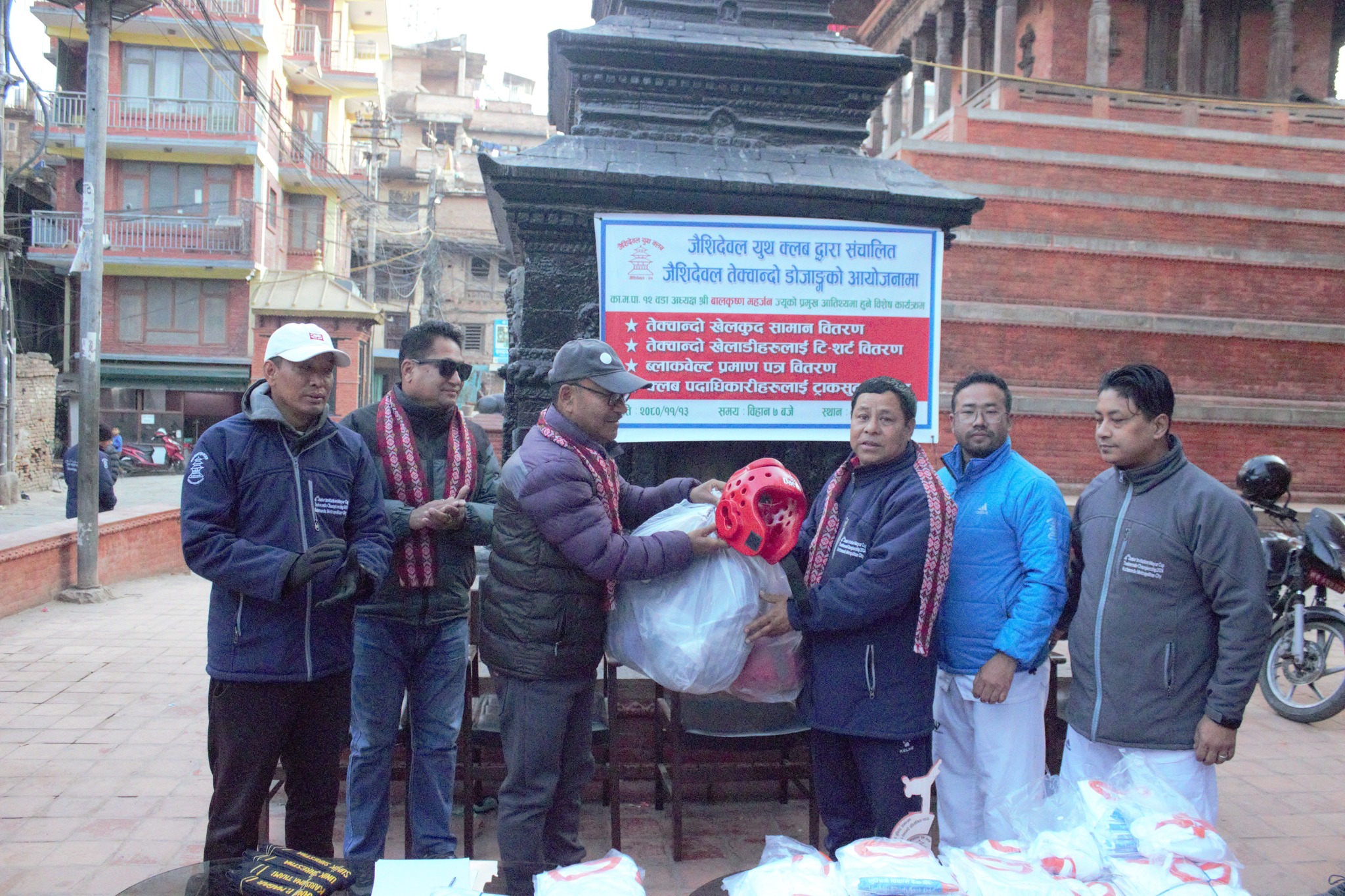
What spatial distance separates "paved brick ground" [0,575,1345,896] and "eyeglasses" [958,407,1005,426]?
196cm

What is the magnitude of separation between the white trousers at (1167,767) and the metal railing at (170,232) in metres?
27.9

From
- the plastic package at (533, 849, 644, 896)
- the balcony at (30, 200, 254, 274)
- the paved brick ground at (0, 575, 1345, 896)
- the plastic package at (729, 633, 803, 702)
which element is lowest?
the paved brick ground at (0, 575, 1345, 896)

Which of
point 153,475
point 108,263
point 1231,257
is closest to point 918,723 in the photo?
point 1231,257

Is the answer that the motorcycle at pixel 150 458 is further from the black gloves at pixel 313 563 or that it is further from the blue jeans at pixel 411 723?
the black gloves at pixel 313 563

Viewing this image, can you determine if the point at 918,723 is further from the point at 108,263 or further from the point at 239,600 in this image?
the point at 108,263

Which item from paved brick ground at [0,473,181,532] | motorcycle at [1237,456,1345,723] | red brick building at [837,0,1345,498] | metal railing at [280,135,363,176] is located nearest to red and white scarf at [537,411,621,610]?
motorcycle at [1237,456,1345,723]

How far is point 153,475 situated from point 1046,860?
26536mm

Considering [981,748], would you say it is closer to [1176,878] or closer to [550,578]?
[1176,878]

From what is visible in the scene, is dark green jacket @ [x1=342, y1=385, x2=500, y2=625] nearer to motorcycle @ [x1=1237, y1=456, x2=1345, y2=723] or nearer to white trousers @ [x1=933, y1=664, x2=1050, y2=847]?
white trousers @ [x1=933, y1=664, x2=1050, y2=847]

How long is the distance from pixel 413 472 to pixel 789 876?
2152mm

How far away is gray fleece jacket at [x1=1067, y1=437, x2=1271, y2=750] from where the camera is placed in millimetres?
2734

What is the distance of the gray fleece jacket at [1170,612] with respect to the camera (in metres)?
2.73

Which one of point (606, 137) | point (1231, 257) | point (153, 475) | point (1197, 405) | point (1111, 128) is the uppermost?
point (1111, 128)

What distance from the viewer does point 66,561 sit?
9234mm
